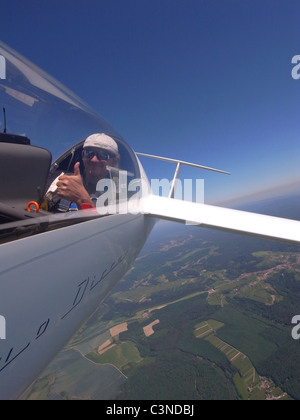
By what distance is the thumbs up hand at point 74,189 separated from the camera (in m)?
1.45

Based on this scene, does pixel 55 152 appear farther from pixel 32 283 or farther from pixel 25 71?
pixel 32 283

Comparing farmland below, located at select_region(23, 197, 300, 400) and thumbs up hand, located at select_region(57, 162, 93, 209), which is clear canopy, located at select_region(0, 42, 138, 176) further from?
farmland below, located at select_region(23, 197, 300, 400)

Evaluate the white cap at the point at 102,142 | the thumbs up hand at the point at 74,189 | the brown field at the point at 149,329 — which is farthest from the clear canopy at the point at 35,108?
the brown field at the point at 149,329

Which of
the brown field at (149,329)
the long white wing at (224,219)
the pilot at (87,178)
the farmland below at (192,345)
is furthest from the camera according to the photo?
the brown field at (149,329)

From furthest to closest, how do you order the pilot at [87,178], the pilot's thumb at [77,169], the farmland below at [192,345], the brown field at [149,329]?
the brown field at [149,329] < the farmland below at [192,345] < the pilot's thumb at [77,169] < the pilot at [87,178]

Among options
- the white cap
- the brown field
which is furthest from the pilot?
the brown field

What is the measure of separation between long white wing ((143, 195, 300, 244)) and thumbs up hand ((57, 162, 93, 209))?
1403mm

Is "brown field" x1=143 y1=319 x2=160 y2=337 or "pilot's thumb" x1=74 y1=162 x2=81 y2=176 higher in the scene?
"pilot's thumb" x1=74 y1=162 x2=81 y2=176

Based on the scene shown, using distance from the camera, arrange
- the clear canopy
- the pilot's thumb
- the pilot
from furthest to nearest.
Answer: the pilot's thumb, the pilot, the clear canopy

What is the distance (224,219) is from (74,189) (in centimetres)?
224

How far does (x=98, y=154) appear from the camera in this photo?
6.36ft

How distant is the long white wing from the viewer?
2.54 metres

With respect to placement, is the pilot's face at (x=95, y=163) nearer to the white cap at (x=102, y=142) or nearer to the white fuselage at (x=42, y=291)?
the white cap at (x=102, y=142)
